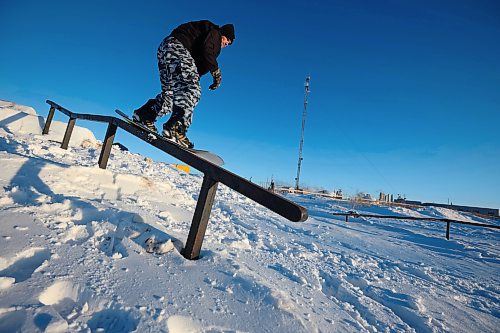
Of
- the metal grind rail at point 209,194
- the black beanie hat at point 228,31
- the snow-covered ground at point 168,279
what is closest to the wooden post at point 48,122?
the snow-covered ground at point 168,279

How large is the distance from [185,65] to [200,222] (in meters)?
1.73

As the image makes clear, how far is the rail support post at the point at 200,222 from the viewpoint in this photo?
1.92 meters

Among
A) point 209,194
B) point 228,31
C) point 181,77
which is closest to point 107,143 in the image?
point 181,77

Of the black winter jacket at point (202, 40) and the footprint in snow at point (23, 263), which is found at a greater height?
the black winter jacket at point (202, 40)

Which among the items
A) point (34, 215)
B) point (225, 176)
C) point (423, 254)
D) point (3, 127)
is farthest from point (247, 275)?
point (3, 127)

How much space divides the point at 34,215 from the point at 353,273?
10.3 ft

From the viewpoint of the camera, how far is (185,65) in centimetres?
272

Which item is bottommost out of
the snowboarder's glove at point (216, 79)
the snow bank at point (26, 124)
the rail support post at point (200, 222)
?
the rail support post at point (200, 222)

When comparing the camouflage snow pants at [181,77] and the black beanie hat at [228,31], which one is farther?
the black beanie hat at [228,31]

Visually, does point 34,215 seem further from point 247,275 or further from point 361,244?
point 361,244

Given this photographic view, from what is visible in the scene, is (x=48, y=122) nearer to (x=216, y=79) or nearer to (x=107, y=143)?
(x=107, y=143)

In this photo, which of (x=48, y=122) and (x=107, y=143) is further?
(x=48, y=122)

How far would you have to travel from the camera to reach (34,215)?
1.86 meters

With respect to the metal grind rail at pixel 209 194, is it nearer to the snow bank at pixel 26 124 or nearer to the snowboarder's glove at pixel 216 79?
the snowboarder's glove at pixel 216 79
